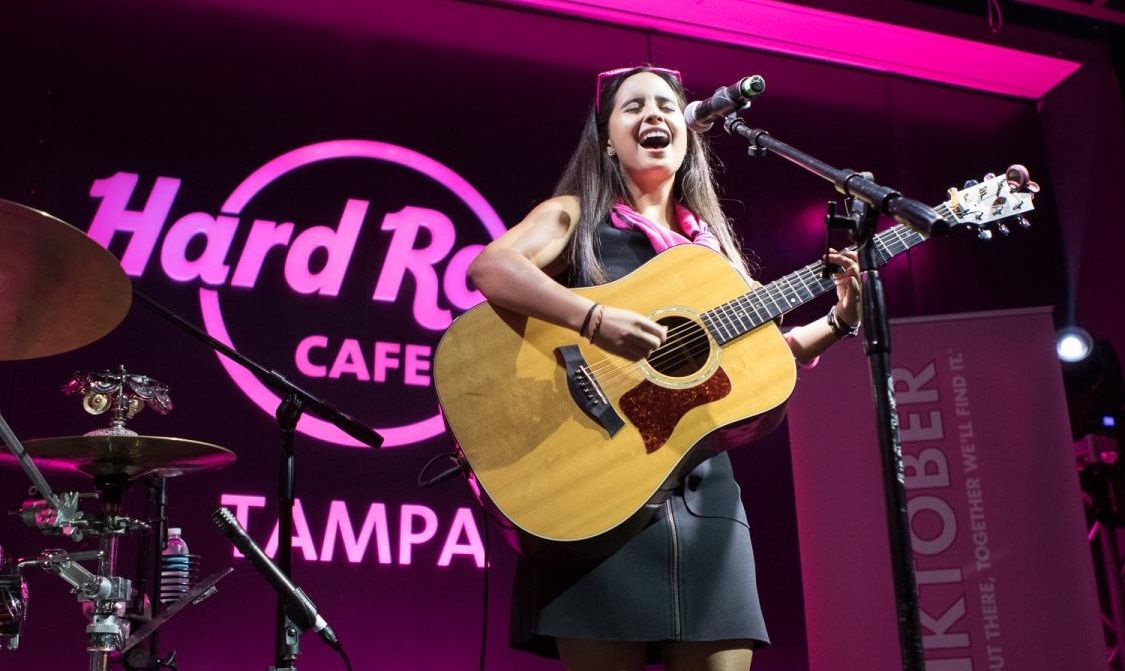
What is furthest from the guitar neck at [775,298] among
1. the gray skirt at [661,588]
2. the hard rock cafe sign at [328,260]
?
the hard rock cafe sign at [328,260]

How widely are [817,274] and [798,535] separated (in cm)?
254

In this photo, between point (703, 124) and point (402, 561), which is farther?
point (402, 561)

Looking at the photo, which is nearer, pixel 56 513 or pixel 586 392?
pixel 586 392

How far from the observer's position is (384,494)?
443 centimetres

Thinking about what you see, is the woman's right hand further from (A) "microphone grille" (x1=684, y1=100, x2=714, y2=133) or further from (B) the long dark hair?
(A) "microphone grille" (x1=684, y1=100, x2=714, y2=133)

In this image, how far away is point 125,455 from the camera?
3027 millimetres

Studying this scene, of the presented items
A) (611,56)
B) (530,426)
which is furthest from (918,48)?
(530,426)

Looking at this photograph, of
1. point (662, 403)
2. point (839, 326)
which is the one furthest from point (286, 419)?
point (839, 326)

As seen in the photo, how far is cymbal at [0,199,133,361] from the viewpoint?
7.84 ft

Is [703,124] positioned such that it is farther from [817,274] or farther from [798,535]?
[798,535]

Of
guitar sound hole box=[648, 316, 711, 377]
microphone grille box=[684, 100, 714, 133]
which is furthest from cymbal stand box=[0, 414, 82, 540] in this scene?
microphone grille box=[684, 100, 714, 133]

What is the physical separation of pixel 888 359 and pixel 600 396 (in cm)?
66

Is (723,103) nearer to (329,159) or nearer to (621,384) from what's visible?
(621,384)

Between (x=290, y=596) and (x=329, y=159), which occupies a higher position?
(x=329, y=159)
